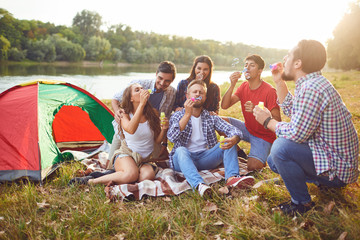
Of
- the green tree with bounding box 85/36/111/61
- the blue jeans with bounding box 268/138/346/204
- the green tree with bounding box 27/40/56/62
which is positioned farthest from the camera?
the green tree with bounding box 85/36/111/61

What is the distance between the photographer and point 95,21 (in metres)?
69.0

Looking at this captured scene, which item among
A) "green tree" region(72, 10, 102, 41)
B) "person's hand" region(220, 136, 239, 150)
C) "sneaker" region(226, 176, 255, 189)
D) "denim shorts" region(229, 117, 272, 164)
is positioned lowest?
"sneaker" region(226, 176, 255, 189)

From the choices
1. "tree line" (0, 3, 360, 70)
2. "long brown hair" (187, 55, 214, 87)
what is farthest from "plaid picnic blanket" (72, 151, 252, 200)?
"tree line" (0, 3, 360, 70)

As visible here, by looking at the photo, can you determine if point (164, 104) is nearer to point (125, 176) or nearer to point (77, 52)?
point (125, 176)

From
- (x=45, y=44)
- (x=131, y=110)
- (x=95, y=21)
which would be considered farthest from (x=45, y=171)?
(x=95, y=21)

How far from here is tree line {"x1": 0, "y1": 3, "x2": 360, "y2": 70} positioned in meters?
23.7

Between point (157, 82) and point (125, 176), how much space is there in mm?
1417

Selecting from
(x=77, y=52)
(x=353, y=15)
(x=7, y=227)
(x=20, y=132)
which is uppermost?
(x=353, y=15)

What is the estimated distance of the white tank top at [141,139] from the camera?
10.6ft

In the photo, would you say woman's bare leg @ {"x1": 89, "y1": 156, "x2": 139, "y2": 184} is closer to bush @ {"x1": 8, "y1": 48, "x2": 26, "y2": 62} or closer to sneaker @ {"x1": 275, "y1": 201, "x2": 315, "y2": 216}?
sneaker @ {"x1": 275, "y1": 201, "x2": 315, "y2": 216}

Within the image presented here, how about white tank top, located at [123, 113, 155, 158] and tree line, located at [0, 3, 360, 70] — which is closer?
white tank top, located at [123, 113, 155, 158]

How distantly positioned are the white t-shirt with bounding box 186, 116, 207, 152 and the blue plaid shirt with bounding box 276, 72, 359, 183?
4.59ft

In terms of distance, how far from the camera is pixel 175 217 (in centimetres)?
225

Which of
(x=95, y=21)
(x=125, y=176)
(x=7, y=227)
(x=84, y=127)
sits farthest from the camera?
(x=95, y=21)
